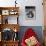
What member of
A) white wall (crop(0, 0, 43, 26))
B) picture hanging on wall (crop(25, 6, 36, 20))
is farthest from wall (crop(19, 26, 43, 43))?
picture hanging on wall (crop(25, 6, 36, 20))

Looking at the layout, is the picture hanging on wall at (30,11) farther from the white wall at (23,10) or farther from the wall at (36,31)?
the wall at (36,31)

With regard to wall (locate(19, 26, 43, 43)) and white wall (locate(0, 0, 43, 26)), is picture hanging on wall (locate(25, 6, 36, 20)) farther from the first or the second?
wall (locate(19, 26, 43, 43))

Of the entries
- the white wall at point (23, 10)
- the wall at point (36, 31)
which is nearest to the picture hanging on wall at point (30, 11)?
the white wall at point (23, 10)

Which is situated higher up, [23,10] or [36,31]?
[23,10]

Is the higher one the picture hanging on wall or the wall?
the picture hanging on wall

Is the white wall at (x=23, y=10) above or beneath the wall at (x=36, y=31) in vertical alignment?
above

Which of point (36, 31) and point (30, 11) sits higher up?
point (30, 11)

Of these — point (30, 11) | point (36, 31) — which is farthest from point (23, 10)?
point (36, 31)

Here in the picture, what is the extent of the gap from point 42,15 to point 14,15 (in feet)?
3.04

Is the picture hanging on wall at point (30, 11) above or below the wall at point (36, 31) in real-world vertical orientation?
above

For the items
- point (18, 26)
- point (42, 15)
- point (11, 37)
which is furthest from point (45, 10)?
point (11, 37)

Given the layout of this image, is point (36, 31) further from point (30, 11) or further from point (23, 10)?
point (23, 10)

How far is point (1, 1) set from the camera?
16.9 feet

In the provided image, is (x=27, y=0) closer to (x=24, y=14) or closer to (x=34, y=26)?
(x=24, y=14)
